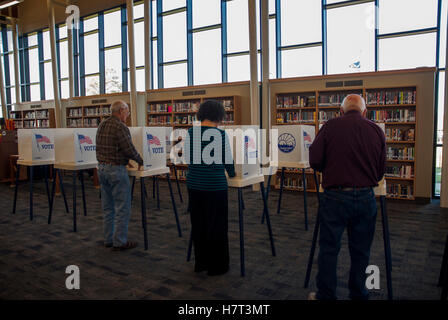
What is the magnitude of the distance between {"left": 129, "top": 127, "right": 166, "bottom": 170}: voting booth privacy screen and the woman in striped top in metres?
1.05

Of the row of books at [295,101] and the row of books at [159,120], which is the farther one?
the row of books at [159,120]

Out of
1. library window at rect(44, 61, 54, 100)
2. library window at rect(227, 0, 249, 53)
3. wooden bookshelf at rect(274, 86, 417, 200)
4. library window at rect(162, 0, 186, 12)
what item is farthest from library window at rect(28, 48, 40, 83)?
wooden bookshelf at rect(274, 86, 417, 200)

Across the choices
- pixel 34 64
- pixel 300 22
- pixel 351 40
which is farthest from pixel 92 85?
pixel 351 40

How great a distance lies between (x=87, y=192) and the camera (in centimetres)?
677

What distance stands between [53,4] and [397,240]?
12.5 metres

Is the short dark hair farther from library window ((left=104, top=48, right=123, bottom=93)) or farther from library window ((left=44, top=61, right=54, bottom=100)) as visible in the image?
library window ((left=44, top=61, right=54, bottom=100))

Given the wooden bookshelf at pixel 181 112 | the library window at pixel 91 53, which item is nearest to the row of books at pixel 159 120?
the wooden bookshelf at pixel 181 112

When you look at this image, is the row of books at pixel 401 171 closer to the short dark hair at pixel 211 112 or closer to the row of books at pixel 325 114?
the row of books at pixel 325 114

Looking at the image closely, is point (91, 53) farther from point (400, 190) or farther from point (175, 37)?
point (400, 190)

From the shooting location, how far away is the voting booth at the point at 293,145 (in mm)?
4004

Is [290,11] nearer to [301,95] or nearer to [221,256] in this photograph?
[301,95]

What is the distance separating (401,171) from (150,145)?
180 inches

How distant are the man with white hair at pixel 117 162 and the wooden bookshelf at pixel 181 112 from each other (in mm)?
4145
